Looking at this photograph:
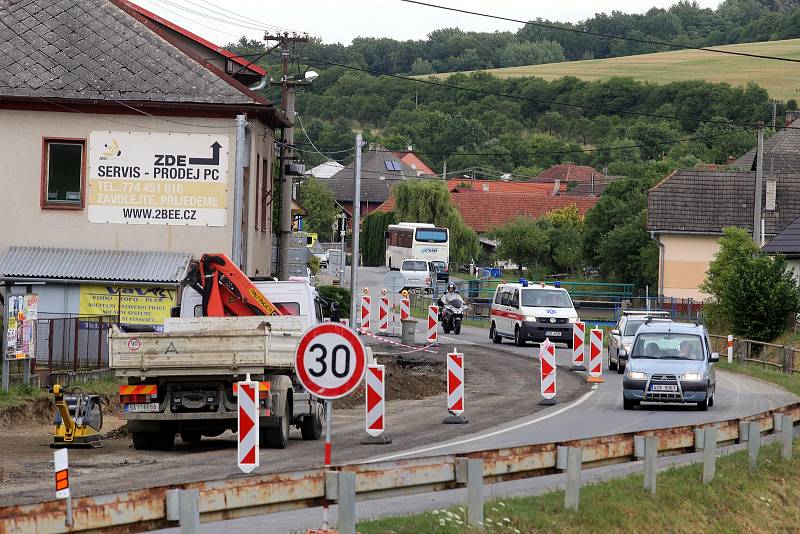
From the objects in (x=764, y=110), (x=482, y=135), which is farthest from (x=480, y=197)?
(x=482, y=135)

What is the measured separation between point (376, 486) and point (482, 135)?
527ft

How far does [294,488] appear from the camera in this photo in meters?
9.22

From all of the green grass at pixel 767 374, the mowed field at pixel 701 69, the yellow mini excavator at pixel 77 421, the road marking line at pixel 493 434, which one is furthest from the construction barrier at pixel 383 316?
the mowed field at pixel 701 69

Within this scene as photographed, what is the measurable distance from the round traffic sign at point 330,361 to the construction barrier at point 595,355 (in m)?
20.2

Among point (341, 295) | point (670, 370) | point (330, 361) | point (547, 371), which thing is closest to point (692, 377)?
point (670, 370)

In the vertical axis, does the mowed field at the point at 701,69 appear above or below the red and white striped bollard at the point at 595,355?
above

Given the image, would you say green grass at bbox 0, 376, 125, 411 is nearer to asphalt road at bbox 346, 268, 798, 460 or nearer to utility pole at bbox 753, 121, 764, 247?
asphalt road at bbox 346, 268, 798, 460

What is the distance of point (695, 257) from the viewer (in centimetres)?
7306

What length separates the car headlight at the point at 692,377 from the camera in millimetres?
25312

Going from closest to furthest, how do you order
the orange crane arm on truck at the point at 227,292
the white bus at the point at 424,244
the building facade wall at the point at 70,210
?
1. the orange crane arm on truck at the point at 227,292
2. the building facade wall at the point at 70,210
3. the white bus at the point at 424,244

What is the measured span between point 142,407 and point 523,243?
74.8m

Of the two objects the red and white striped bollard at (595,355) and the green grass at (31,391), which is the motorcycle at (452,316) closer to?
the red and white striped bollard at (595,355)

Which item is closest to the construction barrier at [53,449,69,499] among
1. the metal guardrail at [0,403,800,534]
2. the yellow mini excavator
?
the metal guardrail at [0,403,800,534]

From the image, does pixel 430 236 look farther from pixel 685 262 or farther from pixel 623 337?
pixel 623 337
